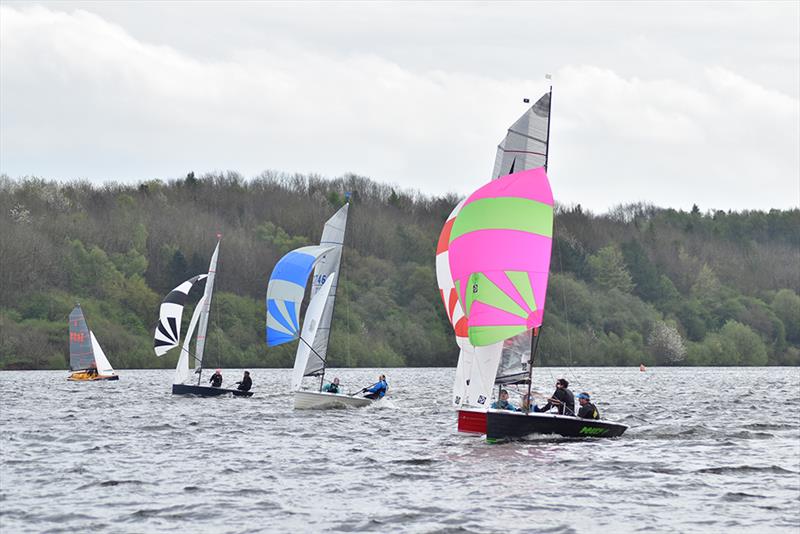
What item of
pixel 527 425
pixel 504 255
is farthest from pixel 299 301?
pixel 527 425

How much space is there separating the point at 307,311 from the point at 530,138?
13.6 meters

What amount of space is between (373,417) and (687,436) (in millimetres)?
11046

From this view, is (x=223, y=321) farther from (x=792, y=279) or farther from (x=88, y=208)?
(x=792, y=279)

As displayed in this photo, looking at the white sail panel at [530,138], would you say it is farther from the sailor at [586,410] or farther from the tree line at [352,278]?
the tree line at [352,278]

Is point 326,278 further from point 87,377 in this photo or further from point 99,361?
point 99,361

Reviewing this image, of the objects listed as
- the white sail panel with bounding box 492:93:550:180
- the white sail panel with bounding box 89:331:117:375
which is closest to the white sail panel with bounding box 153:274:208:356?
the white sail panel with bounding box 492:93:550:180

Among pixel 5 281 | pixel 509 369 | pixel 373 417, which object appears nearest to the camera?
pixel 509 369

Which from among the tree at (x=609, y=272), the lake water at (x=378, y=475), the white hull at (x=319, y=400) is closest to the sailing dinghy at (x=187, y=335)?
the lake water at (x=378, y=475)

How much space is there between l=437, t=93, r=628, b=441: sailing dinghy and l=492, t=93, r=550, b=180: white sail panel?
0.65ft

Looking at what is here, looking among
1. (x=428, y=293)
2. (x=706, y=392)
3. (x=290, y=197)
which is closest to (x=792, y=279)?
(x=428, y=293)

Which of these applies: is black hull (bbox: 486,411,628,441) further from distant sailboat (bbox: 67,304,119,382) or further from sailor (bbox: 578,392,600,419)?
distant sailboat (bbox: 67,304,119,382)

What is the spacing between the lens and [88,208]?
147625mm

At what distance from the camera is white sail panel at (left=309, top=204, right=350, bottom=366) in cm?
4303

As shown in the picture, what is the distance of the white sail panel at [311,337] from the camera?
42.5 m
